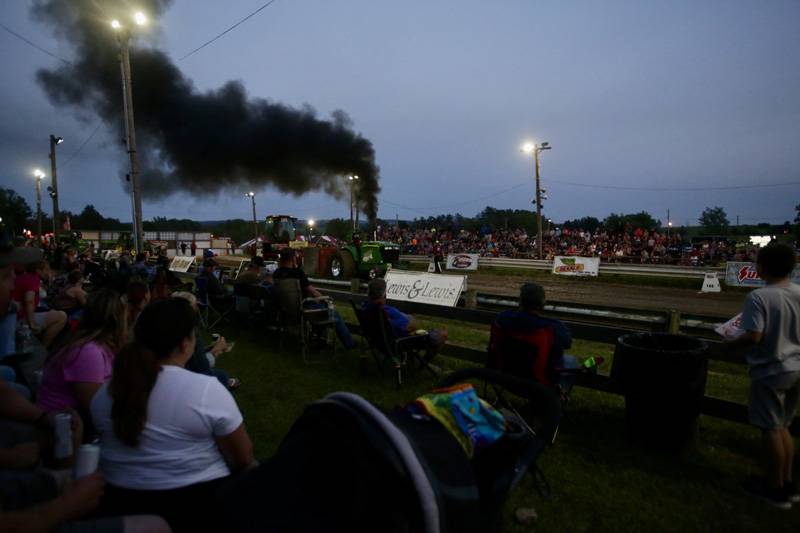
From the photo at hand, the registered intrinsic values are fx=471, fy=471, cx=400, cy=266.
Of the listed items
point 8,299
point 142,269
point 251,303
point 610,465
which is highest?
point 8,299

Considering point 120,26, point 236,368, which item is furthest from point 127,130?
point 236,368

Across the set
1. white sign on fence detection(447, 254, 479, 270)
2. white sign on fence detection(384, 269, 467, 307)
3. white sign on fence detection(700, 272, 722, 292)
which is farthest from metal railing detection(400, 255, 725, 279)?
white sign on fence detection(384, 269, 467, 307)

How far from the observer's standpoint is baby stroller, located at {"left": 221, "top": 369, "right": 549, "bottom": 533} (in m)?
1.49

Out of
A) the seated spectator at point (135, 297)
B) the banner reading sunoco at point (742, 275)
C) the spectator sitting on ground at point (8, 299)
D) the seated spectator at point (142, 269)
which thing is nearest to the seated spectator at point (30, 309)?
the spectator sitting on ground at point (8, 299)

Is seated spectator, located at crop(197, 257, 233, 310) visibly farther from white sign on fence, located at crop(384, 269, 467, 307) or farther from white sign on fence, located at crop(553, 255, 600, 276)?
white sign on fence, located at crop(553, 255, 600, 276)

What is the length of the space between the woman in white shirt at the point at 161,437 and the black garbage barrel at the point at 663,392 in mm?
3067

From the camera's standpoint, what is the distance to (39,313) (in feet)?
22.5

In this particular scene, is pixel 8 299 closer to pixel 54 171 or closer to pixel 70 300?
pixel 70 300

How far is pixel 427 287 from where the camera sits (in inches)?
336

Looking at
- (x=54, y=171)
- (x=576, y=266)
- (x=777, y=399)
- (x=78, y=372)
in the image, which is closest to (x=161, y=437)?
(x=78, y=372)

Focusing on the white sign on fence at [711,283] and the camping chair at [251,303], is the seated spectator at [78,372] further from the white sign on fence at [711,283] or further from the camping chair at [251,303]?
the white sign on fence at [711,283]

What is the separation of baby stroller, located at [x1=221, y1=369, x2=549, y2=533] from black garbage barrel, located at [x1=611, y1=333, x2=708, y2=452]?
7.99 ft

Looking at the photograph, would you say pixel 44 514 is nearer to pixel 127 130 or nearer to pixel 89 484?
pixel 89 484

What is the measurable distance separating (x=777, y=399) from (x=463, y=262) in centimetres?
1926
